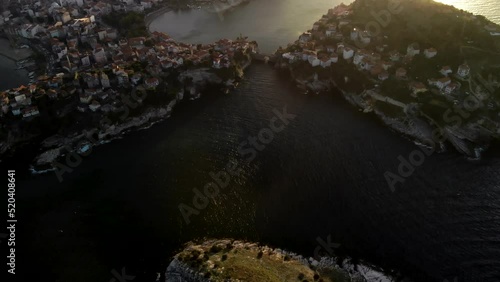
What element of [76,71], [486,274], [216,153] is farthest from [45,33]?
[486,274]

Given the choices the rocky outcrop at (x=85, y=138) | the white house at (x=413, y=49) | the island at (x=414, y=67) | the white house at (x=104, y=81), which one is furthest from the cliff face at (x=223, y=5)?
the white house at (x=413, y=49)

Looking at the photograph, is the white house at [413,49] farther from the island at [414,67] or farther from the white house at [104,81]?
the white house at [104,81]

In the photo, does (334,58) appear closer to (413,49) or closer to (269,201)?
(413,49)

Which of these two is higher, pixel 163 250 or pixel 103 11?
pixel 103 11

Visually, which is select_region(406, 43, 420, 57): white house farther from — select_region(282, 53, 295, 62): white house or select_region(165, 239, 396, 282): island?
select_region(165, 239, 396, 282): island

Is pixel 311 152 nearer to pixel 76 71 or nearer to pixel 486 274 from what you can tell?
pixel 486 274

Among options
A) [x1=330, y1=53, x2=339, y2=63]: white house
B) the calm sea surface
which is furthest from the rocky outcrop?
[x1=330, y1=53, x2=339, y2=63]: white house
